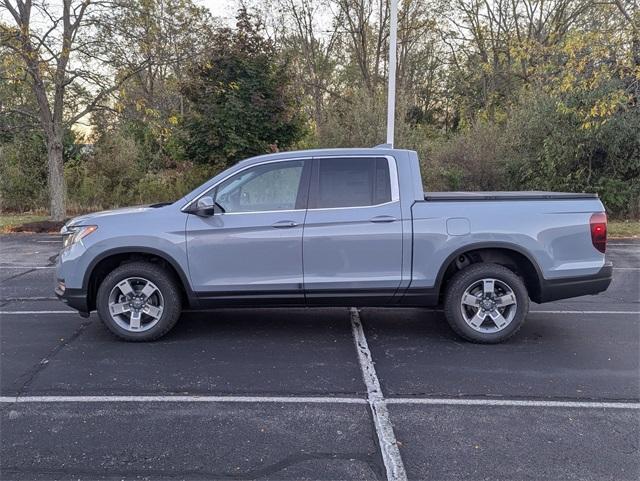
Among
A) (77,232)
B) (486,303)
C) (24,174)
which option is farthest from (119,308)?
(24,174)

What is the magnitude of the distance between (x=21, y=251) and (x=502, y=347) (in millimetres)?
10747

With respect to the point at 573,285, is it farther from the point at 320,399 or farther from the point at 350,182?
the point at 320,399

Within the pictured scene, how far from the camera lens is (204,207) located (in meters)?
5.12

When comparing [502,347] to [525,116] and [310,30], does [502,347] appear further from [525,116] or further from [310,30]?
[310,30]

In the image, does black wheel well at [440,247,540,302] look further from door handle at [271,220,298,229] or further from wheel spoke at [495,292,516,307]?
door handle at [271,220,298,229]

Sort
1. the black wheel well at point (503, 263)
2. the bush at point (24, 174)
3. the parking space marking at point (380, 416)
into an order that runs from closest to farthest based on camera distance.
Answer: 1. the parking space marking at point (380, 416)
2. the black wheel well at point (503, 263)
3. the bush at point (24, 174)

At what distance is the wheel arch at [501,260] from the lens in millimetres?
5184

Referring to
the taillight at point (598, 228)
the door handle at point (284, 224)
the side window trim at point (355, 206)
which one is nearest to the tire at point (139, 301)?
the door handle at point (284, 224)

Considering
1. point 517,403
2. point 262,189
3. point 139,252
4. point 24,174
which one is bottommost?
point 517,403

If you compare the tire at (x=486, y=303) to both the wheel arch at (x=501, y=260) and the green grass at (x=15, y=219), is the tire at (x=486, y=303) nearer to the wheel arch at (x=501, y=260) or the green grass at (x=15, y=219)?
the wheel arch at (x=501, y=260)

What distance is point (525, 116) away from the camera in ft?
59.1

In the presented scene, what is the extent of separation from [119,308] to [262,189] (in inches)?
73.4

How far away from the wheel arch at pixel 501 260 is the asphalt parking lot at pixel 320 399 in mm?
590

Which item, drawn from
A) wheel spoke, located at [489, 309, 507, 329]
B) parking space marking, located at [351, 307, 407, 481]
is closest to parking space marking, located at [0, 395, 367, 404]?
parking space marking, located at [351, 307, 407, 481]
